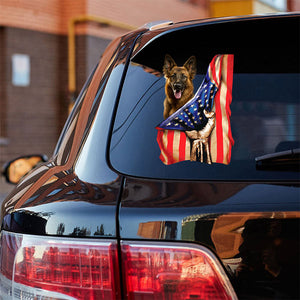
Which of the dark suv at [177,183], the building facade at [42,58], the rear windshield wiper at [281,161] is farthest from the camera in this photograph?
the building facade at [42,58]

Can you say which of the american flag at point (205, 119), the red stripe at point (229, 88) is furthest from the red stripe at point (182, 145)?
the red stripe at point (229, 88)

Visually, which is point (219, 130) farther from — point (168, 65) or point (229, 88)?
point (168, 65)

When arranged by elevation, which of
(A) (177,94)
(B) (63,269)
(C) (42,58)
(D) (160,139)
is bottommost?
(B) (63,269)

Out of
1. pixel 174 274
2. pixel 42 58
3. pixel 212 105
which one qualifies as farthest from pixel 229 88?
pixel 42 58

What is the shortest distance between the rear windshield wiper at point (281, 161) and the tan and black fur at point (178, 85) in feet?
0.97

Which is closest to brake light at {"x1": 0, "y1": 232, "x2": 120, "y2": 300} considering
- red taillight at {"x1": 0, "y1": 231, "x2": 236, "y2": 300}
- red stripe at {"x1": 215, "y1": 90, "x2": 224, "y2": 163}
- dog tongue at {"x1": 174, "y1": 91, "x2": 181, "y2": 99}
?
red taillight at {"x1": 0, "y1": 231, "x2": 236, "y2": 300}

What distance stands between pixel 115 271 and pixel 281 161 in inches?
19.0

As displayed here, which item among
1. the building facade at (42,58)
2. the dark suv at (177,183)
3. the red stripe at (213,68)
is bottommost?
the dark suv at (177,183)

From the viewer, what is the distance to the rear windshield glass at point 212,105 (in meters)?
1.56

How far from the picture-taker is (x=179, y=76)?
1732mm

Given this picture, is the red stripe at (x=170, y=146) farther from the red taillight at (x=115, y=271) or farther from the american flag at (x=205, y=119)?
the red taillight at (x=115, y=271)

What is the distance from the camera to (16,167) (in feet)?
9.19

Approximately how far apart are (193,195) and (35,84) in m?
13.2

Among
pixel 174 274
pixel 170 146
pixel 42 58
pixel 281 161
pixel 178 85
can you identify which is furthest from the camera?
pixel 42 58
